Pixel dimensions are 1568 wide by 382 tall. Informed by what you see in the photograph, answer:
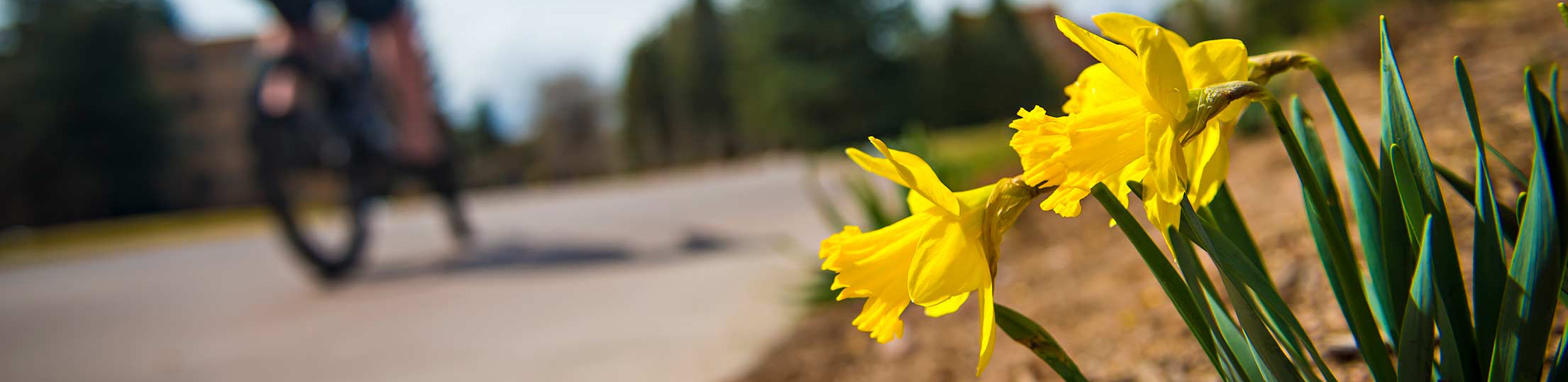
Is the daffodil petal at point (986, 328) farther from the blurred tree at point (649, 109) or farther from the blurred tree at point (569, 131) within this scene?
the blurred tree at point (649, 109)

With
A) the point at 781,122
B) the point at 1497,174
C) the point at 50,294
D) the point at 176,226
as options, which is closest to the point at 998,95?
the point at 781,122

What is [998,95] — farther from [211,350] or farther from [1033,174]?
[1033,174]

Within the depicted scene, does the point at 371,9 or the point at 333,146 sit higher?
the point at 371,9

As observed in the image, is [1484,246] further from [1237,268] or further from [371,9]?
[371,9]

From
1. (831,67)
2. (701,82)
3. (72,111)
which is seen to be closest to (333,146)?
(831,67)

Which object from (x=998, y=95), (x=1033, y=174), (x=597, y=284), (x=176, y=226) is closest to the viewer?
(x=1033, y=174)

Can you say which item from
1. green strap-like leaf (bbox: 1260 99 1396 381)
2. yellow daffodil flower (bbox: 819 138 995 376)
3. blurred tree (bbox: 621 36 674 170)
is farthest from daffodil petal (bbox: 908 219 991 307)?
blurred tree (bbox: 621 36 674 170)
